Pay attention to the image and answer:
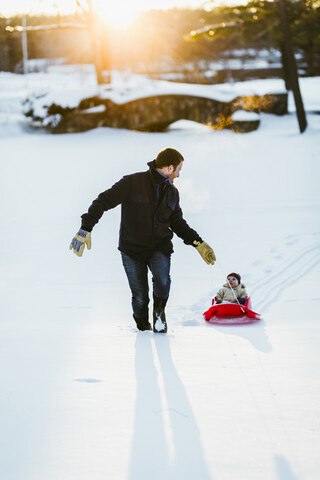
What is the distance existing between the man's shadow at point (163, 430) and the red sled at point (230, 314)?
167 centimetres

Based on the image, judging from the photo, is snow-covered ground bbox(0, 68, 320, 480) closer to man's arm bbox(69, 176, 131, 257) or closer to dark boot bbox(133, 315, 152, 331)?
dark boot bbox(133, 315, 152, 331)

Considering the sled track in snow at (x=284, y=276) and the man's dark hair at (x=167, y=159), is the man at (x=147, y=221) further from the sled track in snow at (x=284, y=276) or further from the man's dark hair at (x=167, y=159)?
the sled track in snow at (x=284, y=276)

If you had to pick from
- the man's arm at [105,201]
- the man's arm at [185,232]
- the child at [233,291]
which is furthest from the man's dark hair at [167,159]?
the child at [233,291]

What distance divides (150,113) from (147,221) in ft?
65.2

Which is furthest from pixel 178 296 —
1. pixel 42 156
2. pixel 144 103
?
pixel 144 103

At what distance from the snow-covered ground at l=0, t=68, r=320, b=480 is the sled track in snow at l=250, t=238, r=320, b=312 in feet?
0.08

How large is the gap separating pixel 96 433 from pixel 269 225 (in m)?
9.49

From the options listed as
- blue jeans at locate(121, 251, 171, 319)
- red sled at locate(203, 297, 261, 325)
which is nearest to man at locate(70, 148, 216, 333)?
blue jeans at locate(121, 251, 171, 319)

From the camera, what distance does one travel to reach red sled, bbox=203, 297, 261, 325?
623cm

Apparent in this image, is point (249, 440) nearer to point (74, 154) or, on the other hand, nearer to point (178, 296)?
point (178, 296)

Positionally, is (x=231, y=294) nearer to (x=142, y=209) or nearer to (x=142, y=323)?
(x=142, y=323)

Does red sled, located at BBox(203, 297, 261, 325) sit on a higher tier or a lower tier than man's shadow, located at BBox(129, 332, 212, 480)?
lower

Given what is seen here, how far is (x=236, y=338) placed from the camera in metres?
5.48

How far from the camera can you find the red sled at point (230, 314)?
6230 millimetres
